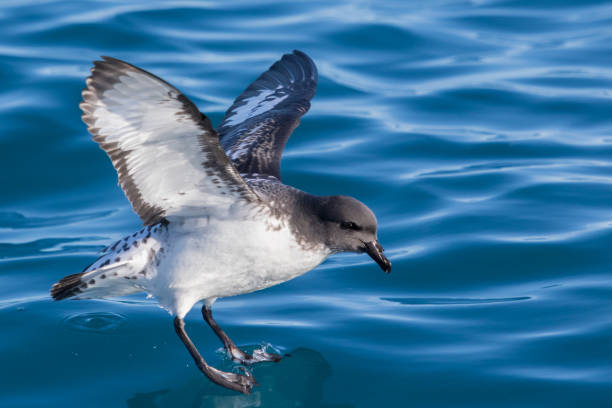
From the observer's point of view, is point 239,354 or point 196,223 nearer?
point 196,223

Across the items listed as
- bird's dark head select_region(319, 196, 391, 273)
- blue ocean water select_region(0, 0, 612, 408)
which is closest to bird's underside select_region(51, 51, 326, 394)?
bird's dark head select_region(319, 196, 391, 273)

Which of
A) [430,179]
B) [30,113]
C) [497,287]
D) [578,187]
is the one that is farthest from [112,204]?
[578,187]

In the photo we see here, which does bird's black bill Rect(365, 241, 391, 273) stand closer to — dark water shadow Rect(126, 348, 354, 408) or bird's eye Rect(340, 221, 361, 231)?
bird's eye Rect(340, 221, 361, 231)

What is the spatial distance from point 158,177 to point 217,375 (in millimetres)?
1434

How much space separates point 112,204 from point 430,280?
342cm

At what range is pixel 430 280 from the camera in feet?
25.1

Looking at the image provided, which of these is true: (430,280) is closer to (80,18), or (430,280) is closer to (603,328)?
(603,328)

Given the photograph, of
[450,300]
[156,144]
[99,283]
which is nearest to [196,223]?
[156,144]

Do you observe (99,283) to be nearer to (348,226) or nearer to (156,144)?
(156,144)

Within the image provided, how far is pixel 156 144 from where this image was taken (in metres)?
5.30

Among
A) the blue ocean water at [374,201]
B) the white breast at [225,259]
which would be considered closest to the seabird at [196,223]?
the white breast at [225,259]

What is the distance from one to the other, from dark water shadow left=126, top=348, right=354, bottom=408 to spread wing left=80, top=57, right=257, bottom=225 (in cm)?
119

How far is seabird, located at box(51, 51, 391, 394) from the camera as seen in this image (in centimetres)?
518

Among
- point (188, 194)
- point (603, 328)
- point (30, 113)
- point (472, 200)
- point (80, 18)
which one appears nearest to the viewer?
point (188, 194)
